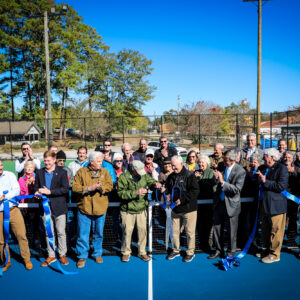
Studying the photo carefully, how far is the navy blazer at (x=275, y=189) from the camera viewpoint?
4074mm

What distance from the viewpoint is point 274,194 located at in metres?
4.19

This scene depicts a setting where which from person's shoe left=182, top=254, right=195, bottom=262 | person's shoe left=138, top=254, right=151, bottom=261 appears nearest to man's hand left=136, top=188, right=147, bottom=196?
person's shoe left=138, top=254, right=151, bottom=261

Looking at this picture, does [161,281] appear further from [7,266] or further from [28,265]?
[7,266]

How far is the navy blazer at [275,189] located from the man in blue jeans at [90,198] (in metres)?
2.57

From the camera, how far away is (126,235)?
4.44 meters

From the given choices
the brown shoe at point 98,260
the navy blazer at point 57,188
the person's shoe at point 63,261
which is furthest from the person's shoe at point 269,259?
the navy blazer at point 57,188

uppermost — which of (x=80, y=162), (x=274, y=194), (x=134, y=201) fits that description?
(x=80, y=162)

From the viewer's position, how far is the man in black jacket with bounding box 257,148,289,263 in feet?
13.4

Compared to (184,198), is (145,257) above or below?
below

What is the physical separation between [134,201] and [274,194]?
2.28 metres

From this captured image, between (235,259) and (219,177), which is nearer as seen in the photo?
(219,177)

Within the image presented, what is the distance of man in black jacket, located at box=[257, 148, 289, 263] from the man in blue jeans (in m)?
2.55

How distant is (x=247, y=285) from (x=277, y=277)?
561 mm

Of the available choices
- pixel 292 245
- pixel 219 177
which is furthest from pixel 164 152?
pixel 292 245
